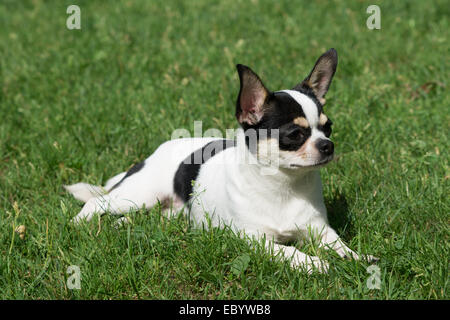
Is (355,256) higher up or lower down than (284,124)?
lower down

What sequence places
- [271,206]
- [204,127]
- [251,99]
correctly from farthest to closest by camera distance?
[204,127] < [271,206] < [251,99]

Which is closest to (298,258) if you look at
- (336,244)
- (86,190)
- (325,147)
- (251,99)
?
(336,244)

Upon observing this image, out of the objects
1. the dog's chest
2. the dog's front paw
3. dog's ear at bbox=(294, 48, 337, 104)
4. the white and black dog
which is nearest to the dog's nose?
the white and black dog

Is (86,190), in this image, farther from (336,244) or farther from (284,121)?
(336,244)

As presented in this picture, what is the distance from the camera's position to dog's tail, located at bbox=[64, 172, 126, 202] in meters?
4.10

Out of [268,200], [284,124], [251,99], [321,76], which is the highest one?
[321,76]

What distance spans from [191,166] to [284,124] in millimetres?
927

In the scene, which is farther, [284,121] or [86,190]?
[86,190]

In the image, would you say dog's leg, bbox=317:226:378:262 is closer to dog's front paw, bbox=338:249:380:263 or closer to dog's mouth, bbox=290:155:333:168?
dog's front paw, bbox=338:249:380:263

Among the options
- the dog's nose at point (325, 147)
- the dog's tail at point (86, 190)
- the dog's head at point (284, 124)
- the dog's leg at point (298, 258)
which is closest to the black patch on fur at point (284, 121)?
the dog's head at point (284, 124)

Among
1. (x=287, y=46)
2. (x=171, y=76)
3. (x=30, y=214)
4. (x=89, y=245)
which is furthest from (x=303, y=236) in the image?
(x=287, y=46)

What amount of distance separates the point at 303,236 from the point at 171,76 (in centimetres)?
318

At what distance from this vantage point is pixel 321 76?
3424 mm
